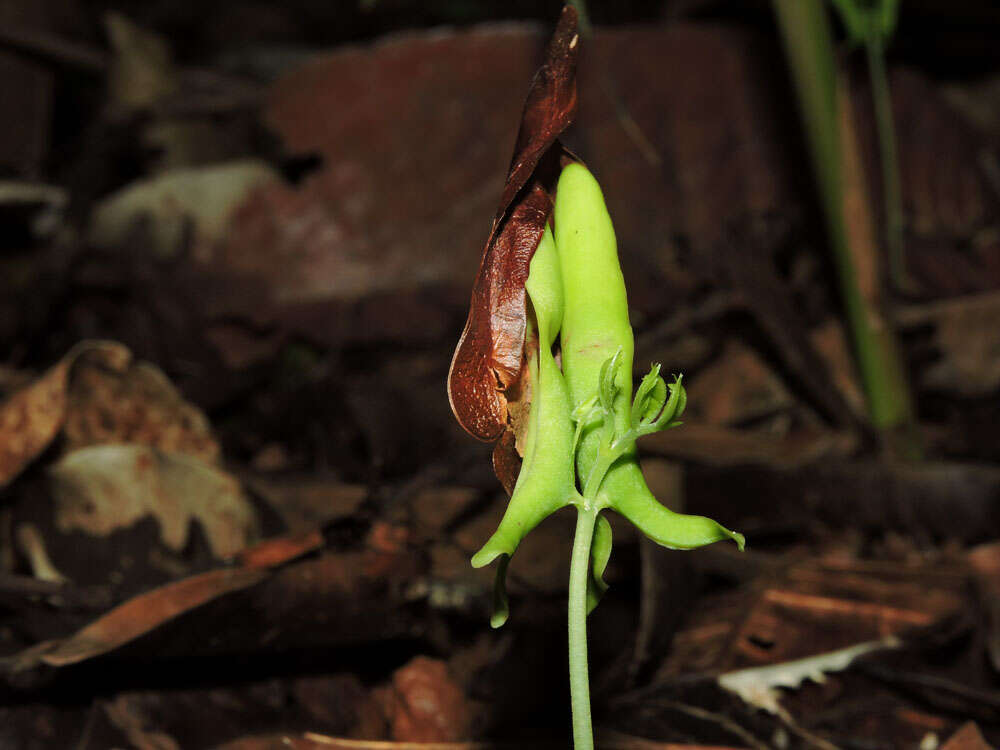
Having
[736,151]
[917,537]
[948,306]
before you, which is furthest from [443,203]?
[917,537]

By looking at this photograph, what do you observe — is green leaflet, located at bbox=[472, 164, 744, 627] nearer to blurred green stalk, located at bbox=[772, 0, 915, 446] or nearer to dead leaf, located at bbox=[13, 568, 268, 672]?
dead leaf, located at bbox=[13, 568, 268, 672]

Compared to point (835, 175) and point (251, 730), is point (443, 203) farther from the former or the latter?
point (251, 730)

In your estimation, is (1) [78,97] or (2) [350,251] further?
(1) [78,97]

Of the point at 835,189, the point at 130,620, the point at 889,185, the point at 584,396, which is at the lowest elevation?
the point at 130,620

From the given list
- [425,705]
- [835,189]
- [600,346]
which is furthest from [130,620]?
[835,189]

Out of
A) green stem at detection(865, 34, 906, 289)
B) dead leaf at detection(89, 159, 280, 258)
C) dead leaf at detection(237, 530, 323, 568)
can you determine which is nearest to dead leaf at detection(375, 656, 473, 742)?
dead leaf at detection(237, 530, 323, 568)

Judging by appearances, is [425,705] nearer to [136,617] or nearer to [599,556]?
[136,617]
